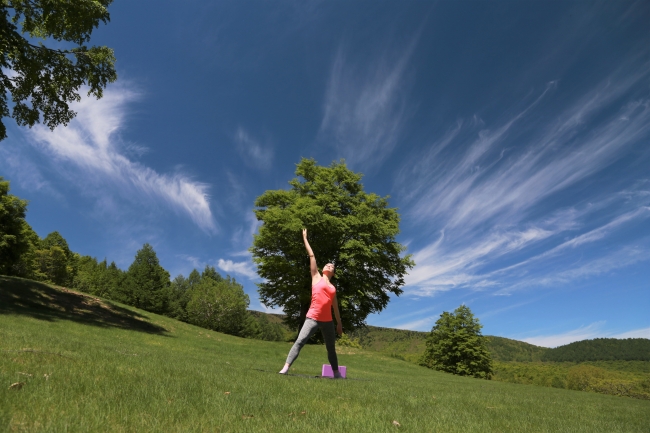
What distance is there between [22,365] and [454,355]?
61.1m

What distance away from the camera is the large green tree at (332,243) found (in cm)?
3219

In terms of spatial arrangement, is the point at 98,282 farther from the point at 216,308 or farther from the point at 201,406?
the point at 201,406

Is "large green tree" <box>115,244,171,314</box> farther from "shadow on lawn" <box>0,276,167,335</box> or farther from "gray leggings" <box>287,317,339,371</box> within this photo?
"gray leggings" <box>287,317,339,371</box>

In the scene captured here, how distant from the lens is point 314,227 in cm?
3209

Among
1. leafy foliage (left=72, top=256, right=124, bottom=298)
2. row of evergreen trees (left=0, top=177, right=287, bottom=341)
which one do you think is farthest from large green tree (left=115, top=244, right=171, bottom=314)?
leafy foliage (left=72, top=256, right=124, bottom=298)

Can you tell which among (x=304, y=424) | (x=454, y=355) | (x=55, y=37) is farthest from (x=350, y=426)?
(x=454, y=355)

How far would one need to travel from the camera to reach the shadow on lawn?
21.8 metres

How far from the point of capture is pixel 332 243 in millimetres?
33312

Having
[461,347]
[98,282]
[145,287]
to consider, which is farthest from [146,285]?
[461,347]

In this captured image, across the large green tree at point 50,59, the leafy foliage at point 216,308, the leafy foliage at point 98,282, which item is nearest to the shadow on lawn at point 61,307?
the large green tree at point 50,59

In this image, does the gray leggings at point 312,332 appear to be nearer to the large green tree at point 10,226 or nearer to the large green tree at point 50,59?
the large green tree at point 50,59

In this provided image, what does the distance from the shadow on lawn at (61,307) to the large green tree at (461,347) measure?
153ft

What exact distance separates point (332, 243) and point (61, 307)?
20993 millimetres

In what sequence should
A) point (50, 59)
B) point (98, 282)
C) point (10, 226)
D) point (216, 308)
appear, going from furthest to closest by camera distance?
point (98, 282) → point (216, 308) → point (10, 226) → point (50, 59)
